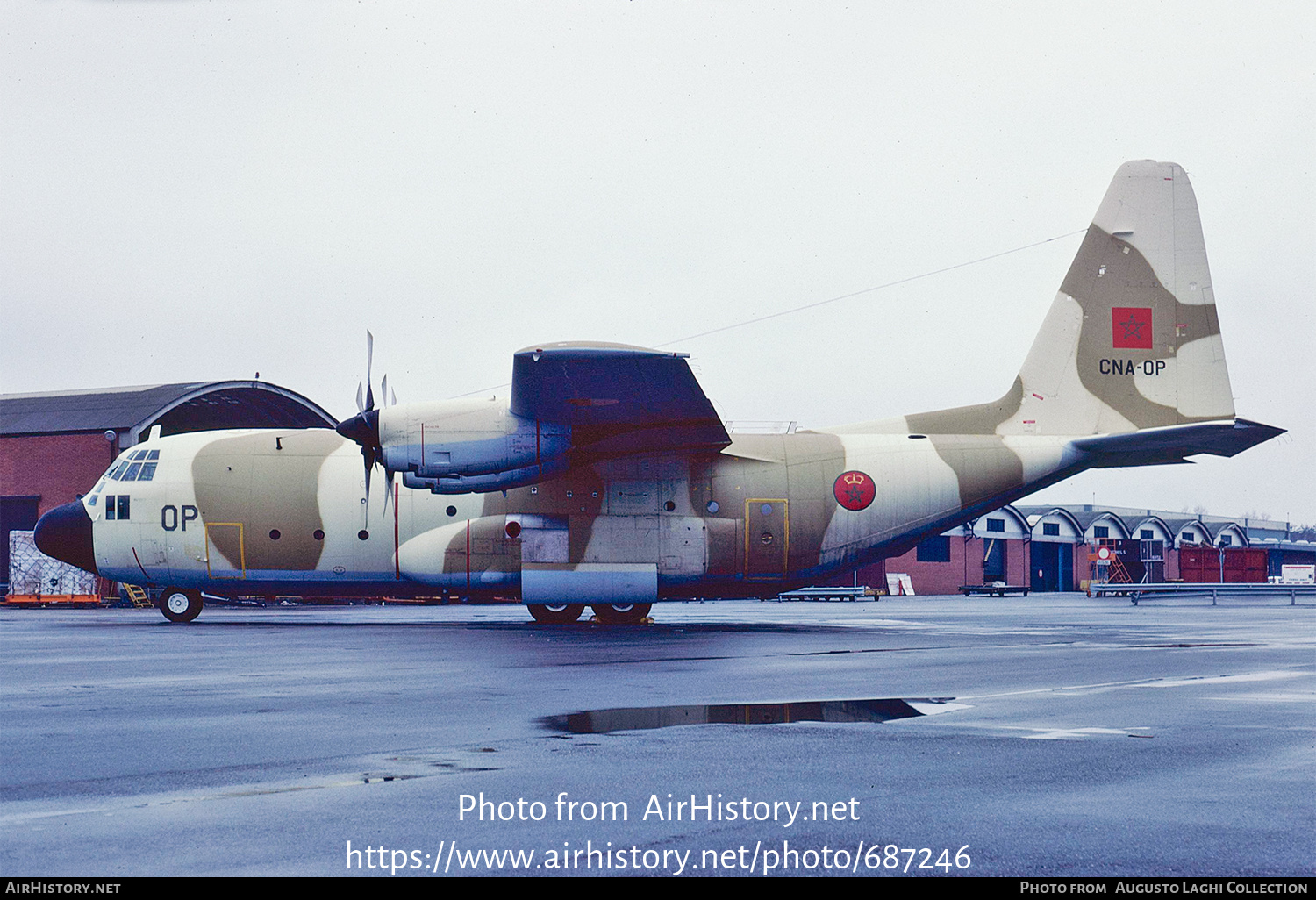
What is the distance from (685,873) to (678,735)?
4.36 meters

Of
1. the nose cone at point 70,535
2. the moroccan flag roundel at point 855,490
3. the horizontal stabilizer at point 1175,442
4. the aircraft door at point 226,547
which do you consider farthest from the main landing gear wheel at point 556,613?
the horizontal stabilizer at point 1175,442

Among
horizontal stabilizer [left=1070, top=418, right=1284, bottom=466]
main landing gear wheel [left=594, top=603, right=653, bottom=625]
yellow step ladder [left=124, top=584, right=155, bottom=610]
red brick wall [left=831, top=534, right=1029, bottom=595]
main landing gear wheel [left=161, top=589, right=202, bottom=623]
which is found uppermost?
horizontal stabilizer [left=1070, top=418, right=1284, bottom=466]

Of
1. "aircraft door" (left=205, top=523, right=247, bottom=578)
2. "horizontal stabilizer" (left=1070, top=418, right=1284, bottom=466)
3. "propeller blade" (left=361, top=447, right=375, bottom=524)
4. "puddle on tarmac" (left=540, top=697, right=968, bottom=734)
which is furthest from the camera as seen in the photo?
"aircraft door" (left=205, top=523, right=247, bottom=578)

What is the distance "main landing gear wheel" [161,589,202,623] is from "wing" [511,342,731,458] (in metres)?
10.9

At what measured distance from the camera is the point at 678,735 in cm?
962

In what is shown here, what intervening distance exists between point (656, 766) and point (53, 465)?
1855 inches

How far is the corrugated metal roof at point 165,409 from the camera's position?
4669 centimetres

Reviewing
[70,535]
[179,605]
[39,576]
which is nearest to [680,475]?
[179,605]

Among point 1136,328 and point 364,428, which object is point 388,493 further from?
point 1136,328

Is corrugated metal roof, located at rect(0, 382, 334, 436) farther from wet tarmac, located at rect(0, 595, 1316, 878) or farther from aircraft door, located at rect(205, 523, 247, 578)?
wet tarmac, located at rect(0, 595, 1316, 878)

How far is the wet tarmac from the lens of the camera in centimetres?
560

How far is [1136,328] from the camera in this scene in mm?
Result: 29125

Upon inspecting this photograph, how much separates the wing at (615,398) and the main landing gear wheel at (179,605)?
10866 millimetres

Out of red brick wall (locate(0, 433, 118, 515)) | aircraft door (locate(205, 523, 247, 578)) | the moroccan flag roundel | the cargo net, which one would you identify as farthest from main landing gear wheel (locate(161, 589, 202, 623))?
the cargo net
